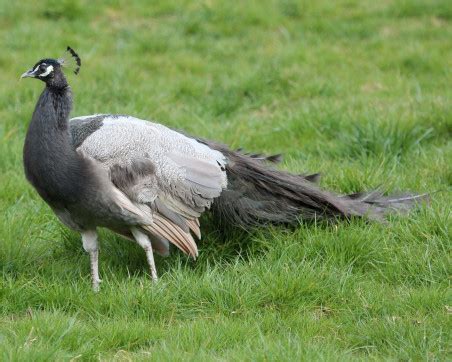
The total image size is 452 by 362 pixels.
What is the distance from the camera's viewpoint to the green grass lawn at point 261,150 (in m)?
4.24

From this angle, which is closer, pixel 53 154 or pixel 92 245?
pixel 53 154

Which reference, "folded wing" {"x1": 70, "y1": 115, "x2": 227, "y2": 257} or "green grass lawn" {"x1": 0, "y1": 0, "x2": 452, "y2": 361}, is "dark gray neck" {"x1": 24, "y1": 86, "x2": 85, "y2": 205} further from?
"green grass lawn" {"x1": 0, "y1": 0, "x2": 452, "y2": 361}

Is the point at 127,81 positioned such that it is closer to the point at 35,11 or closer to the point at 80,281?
the point at 35,11

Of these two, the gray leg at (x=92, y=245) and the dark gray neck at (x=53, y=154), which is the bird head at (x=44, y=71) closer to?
the dark gray neck at (x=53, y=154)

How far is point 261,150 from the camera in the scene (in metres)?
6.87

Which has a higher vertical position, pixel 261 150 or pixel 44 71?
pixel 44 71

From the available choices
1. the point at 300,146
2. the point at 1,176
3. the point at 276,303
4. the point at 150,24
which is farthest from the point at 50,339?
the point at 150,24

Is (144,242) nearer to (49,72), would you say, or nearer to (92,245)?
(92,245)

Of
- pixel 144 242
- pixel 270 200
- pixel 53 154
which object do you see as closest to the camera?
pixel 53 154

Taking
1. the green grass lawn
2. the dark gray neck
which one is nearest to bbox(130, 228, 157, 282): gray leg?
the green grass lawn

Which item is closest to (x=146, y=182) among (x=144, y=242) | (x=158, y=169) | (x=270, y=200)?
(x=158, y=169)

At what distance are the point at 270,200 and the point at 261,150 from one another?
1.56 m

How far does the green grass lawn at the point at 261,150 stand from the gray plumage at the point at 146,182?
17 cm

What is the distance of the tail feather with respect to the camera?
17.3 feet
